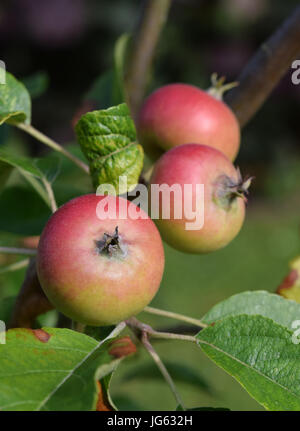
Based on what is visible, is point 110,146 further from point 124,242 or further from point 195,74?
point 195,74

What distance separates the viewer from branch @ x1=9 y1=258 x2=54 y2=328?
737 mm

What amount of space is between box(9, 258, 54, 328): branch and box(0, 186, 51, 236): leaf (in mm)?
213

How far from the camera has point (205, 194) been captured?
699 mm

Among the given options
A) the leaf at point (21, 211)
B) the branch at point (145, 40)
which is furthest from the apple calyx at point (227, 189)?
the branch at point (145, 40)

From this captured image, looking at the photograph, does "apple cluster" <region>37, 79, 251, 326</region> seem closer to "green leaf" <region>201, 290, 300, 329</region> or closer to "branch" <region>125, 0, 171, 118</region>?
"green leaf" <region>201, 290, 300, 329</region>

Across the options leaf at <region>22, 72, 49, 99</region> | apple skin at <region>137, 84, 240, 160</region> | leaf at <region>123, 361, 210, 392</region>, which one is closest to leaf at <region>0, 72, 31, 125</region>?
apple skin at <region>137, 84, 240, 160</region>

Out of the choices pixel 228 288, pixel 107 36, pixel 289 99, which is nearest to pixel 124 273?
pixel 228 288

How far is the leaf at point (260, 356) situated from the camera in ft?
2.04

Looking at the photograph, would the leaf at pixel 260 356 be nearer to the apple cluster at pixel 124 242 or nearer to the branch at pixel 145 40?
the apple cluster at pixel 124 242
